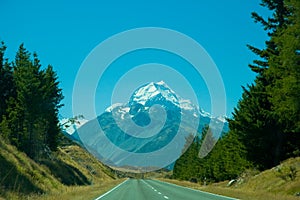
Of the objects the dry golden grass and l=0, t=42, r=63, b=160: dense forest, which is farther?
l=0, t=42, r=63, b=160: dense forest

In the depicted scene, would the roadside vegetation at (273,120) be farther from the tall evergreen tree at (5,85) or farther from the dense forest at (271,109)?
the tall evergreen tree at (5,85)

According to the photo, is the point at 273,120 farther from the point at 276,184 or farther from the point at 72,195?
the point at 72,195

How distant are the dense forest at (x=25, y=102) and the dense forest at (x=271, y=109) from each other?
2024 centimetres

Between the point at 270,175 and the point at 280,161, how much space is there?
497 centimetres

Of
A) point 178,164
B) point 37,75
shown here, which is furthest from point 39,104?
point 178,164

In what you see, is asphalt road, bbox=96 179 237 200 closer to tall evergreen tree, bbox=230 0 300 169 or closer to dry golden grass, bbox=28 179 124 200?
dry golden grass, bbox=28 179 124 200

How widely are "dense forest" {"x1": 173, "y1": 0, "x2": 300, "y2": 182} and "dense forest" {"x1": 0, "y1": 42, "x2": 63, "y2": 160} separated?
797 inches

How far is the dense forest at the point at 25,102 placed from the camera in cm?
4147

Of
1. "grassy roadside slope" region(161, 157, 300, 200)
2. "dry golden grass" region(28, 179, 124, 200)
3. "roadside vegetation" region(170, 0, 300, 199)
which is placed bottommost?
"dry golden grass" region(28, 179, 124, 200)

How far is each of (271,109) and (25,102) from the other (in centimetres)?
2488

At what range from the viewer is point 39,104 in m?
42.9

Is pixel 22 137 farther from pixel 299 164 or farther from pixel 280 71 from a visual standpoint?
pixel 280 71

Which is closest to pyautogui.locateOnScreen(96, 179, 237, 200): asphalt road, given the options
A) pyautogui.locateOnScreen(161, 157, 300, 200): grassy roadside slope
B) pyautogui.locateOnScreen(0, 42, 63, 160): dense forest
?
pyautogui.locateOnScreen(161, 157, 300, 200): grassy roadside slope

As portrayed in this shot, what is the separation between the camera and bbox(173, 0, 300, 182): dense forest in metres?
19.8
